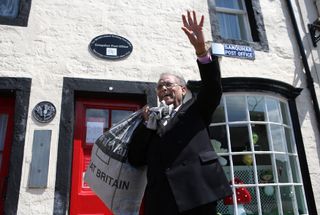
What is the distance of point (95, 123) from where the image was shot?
14.3 ft

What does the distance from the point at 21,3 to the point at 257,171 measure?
13.8 feet

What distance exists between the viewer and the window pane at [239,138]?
470 centimetres

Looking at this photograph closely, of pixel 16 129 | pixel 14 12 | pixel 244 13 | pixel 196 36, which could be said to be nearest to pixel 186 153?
pixel 196 36

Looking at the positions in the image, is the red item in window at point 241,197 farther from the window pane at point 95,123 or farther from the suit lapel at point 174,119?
the suit lapel at point 174,119

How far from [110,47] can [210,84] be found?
280cm

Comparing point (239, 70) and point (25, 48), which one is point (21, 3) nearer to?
point (25, 48)

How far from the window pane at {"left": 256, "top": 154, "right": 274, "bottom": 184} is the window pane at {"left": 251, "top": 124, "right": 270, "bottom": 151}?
0.12 m

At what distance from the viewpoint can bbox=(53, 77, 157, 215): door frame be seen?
3.87m

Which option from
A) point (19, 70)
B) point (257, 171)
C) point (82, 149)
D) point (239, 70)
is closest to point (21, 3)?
point (19, 70)

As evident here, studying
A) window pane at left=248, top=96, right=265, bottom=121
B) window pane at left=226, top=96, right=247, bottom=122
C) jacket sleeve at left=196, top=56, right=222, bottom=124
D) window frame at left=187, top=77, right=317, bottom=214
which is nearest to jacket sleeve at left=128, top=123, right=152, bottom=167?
jacket sleeve at left=196, top=56, right=222, bottom=124

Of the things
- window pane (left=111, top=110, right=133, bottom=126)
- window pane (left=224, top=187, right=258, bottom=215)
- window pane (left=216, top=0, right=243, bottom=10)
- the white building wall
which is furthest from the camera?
window pane (left=216, top=0, right=243, bottom=10)

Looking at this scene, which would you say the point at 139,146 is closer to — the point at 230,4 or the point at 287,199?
the point at 287,199

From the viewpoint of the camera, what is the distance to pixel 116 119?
4488mm

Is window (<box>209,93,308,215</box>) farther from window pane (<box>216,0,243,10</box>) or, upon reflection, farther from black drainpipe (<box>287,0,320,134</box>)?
window pane (<box>216,0,243,10</box>)
